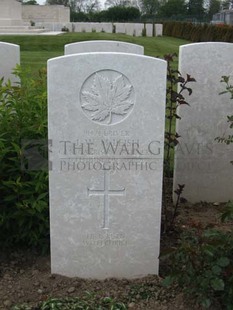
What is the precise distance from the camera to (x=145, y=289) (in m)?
2.95

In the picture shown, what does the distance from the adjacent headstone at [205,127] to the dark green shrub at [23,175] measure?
1.37 meters

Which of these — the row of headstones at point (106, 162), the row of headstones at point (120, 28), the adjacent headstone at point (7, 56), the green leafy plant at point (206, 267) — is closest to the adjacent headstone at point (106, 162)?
the row of headstones at point (106, 162)

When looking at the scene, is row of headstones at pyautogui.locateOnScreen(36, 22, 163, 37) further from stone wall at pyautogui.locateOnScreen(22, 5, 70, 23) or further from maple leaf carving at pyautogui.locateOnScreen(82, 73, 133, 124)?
maple leaf carving at pyautogui.locateOnScreen(82, 73, 133, 124)

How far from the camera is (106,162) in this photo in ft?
9.45

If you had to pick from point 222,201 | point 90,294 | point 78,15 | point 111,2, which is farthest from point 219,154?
point 111,2

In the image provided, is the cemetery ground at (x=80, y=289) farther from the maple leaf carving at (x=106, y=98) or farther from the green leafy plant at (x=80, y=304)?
the maple leaf carving at (x=106, y=98)

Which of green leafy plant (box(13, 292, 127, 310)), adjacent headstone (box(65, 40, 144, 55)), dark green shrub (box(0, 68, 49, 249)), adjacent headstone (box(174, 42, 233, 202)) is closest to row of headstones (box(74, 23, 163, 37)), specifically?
adjacent headstone (box(65, 40, 144, 55))

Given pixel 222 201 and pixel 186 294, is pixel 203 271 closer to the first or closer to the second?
pixel 186 294

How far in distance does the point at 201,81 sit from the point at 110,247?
180 centimetres

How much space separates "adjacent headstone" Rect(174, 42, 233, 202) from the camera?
4.08 meters

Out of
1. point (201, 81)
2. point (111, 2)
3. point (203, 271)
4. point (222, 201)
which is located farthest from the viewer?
point (111, 2)

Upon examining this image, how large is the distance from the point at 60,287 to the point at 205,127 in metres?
2.02

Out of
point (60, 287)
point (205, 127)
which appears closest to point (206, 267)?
point (60, 287)

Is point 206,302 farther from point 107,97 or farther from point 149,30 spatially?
point 149,30
